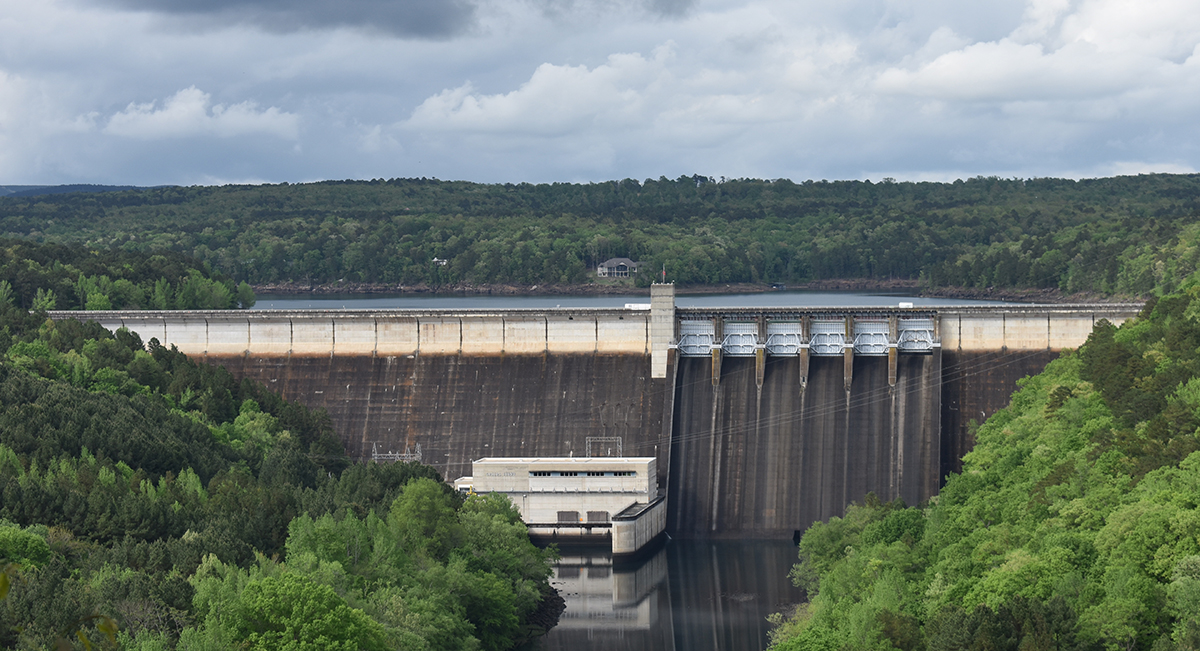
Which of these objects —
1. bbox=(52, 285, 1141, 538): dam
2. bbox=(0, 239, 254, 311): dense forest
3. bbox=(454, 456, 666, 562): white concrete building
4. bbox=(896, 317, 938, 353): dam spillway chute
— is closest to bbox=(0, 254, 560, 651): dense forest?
bbox=(52, 285, 1141, 538): dam

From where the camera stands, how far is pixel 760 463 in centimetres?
7488

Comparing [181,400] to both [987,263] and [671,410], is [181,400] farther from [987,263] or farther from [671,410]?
[987,263]

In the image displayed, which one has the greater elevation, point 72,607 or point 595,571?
point 72,607

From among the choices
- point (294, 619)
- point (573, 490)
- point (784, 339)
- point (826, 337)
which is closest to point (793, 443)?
point (784, 339)

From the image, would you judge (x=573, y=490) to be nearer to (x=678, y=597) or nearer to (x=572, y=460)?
(x=572, y=460)

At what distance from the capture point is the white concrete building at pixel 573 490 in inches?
2840

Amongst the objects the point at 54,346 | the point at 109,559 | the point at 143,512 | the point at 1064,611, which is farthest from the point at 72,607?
the point at 54,346

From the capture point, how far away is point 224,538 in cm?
4547

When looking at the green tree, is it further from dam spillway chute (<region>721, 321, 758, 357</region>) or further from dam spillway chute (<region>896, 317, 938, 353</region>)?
dam spillway chute (<region>896, 317, 938, 353</region>)

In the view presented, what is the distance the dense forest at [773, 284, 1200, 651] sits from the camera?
1399 inches

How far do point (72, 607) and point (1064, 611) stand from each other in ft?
75.6

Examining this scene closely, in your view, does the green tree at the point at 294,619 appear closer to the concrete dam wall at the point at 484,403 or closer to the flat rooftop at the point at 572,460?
the flat rooftop at the point at 572,460

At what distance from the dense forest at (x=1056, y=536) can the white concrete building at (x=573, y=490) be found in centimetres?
1171

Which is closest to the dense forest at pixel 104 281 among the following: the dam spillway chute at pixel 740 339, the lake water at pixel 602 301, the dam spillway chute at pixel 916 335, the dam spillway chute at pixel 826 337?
the dam spillway chute at pixel 740 339
